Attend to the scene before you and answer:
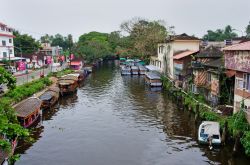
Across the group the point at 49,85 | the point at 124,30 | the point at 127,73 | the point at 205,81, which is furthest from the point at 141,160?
the point at 124,30

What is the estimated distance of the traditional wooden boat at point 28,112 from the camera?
3431 cm

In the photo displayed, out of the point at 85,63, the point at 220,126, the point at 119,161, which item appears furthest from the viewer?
the point at 85,63

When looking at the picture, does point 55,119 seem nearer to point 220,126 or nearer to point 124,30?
point 220,126

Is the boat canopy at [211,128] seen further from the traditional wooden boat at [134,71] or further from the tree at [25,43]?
the tree at [25,43]

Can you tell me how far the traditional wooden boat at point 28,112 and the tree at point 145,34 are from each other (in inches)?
2185

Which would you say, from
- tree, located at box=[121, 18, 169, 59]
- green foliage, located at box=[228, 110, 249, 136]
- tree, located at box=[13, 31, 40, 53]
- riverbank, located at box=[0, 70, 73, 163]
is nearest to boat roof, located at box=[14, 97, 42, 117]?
riverbank, located at box=[0, 70, 73, 163]

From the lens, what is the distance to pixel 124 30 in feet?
376

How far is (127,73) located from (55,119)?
53.3 m

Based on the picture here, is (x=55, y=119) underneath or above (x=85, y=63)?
underneath

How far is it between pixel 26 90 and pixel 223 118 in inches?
1194

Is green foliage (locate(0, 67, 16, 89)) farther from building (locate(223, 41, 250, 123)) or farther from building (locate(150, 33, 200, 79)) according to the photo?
building (locate(150, 33, 200, 79))

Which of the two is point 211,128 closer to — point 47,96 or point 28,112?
point 28,112

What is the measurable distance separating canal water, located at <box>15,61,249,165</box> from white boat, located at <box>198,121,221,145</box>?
81 cm

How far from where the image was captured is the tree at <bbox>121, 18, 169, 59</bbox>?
310ft
